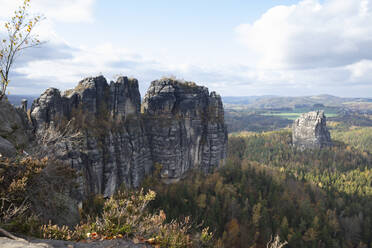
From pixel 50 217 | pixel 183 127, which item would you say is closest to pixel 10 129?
pixel 50 217

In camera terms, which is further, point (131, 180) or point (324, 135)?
point (324, 135)

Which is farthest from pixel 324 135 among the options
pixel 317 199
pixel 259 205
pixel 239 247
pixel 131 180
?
pixel 131 180

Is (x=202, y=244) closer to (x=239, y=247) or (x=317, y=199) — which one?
(x=239, y=247)

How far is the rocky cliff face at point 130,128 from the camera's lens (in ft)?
135

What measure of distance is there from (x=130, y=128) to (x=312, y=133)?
173 m

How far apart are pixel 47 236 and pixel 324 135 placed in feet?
687

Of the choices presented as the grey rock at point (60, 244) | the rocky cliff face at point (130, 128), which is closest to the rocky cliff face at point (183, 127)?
the rocky cliff face at point (130, 128)

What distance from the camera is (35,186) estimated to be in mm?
11781

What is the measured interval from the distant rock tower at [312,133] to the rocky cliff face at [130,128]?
448 feet

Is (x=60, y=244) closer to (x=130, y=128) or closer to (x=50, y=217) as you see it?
(x=50, y=217)

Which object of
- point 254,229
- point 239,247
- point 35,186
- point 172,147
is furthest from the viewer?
point 172,147

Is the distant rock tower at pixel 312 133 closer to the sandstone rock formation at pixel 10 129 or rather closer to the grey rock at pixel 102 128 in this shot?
the grey rock at pixel 102 128

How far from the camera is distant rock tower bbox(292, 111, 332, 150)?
177 metres

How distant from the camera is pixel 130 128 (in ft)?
175
